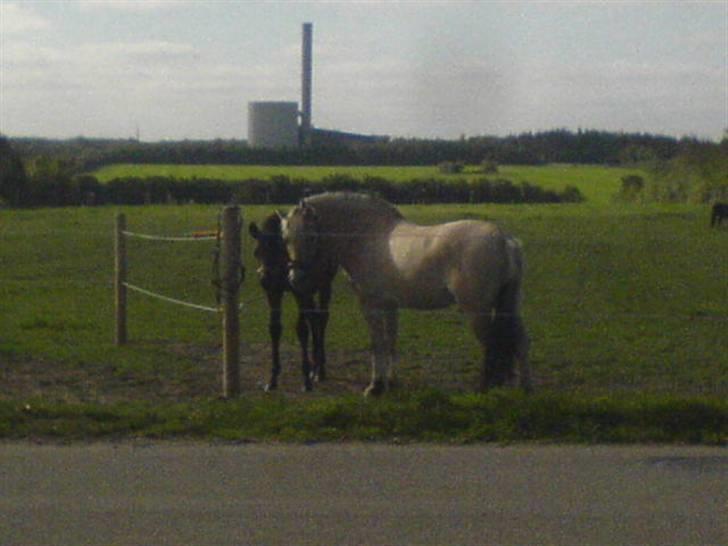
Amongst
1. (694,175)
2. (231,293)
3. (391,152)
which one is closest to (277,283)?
(231,293)

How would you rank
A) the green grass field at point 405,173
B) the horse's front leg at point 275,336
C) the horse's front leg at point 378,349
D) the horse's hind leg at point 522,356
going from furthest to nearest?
the green grass field at point 405,173, the horse's front leg at point 275,336, the horse's front leg at point 378,349, the horse's hind leg at point 522,356

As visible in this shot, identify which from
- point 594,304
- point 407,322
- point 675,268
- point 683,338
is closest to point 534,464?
point 683,338

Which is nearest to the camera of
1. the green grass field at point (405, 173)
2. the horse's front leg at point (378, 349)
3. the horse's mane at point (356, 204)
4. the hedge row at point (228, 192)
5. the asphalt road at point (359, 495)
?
the asphalt road at point (359, 495)

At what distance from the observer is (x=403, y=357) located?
13406mm

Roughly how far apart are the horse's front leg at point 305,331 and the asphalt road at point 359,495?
3279mm

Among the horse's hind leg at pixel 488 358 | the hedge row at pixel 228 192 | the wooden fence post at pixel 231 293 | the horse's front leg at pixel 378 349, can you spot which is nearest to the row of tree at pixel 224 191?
the hedge row at pixel 228 192

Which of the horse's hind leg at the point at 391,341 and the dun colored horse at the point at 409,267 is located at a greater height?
the dun colored horse at the point at 409,267

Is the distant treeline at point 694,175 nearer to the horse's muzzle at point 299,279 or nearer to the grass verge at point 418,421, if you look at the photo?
the horse's muzzle at point 299,279

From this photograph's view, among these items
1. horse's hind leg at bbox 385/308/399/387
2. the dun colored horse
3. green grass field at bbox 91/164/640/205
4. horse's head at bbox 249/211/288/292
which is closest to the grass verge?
the dun colored horse

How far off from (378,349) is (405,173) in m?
30.1

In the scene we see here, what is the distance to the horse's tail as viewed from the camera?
9.96m

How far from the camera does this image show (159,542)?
237 inches

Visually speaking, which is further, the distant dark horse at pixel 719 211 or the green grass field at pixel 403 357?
the distant dark horse at pixel 719 211

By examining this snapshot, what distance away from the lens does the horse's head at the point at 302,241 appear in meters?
10.8
